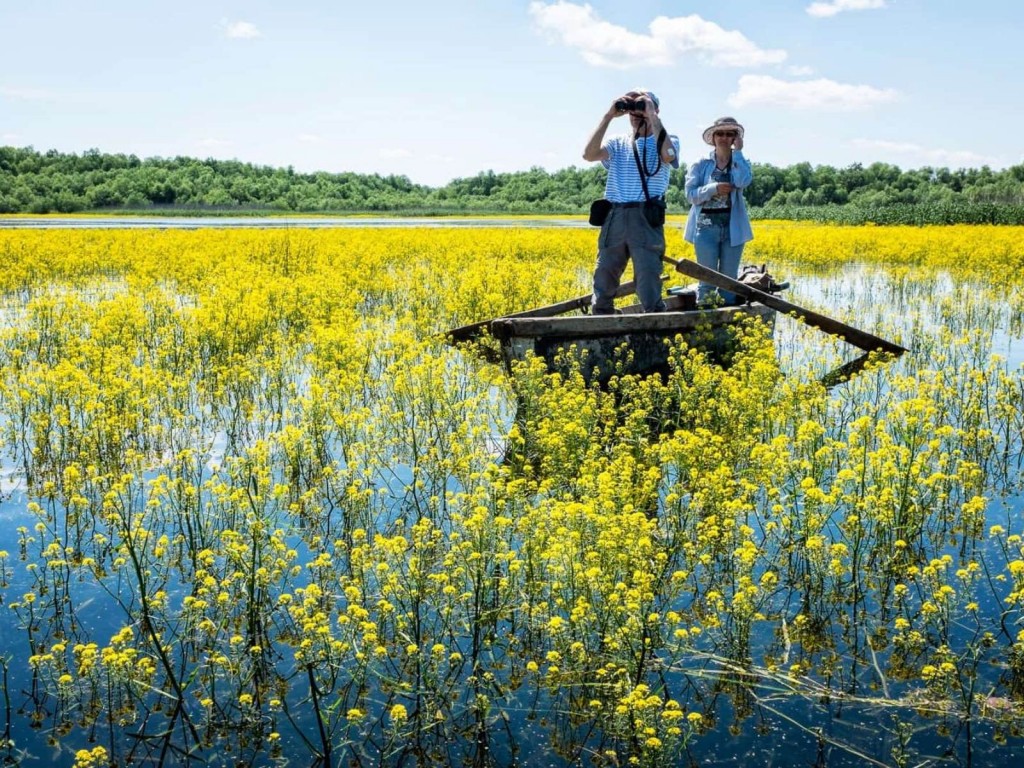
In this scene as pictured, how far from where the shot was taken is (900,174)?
8969 centimetres

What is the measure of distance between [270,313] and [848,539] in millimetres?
8825

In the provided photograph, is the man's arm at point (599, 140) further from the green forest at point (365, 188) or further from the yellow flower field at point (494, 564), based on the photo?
the green forest at point (365, 188)

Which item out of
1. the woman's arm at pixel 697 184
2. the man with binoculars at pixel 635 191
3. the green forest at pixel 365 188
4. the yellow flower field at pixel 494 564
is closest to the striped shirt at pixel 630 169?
the man with binoculars at pixel 635 191

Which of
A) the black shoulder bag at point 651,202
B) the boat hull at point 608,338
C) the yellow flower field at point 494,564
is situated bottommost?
the yellow flower field at point 494,564

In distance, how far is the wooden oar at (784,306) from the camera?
899 cm

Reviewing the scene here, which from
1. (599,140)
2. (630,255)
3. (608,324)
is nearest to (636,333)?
(608,324)

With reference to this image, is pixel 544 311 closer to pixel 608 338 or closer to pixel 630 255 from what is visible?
pixel 630 255

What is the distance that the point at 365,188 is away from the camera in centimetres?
9512

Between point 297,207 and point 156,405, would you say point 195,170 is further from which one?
point 156,405

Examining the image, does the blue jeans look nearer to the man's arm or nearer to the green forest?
the man's arm

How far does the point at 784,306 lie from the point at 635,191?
7.73 ft

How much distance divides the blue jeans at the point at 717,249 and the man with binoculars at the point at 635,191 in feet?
4.00

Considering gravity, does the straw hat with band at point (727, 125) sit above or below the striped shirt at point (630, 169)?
above

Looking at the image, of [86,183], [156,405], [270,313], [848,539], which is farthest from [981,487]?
[86,183]
